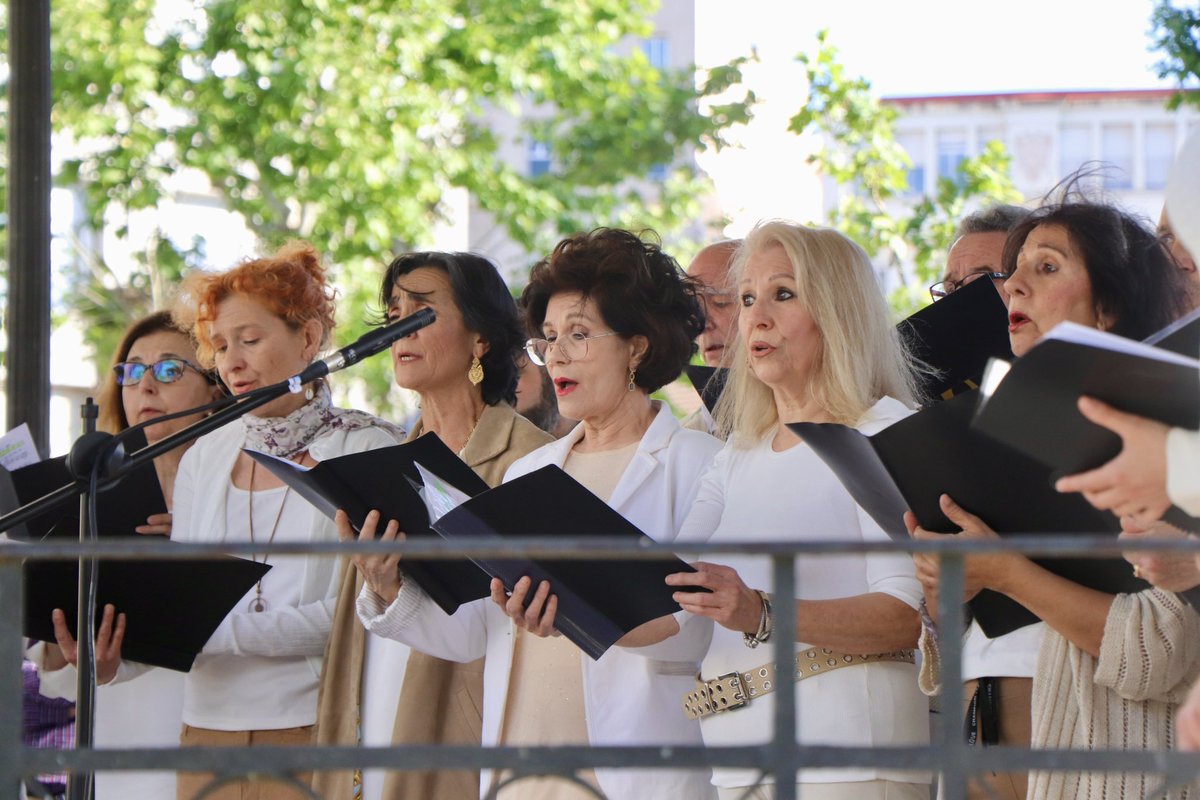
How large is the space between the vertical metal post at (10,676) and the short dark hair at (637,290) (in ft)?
6.27

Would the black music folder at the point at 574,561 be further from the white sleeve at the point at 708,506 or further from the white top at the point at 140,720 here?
the white top at the point at 140,720

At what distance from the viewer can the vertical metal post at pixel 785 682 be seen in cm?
156

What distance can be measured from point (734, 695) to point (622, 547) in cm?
132

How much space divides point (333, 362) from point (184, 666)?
109cm

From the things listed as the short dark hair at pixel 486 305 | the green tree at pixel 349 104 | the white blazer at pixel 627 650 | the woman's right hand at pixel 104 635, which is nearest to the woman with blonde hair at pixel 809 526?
the white blazer at pixel 627 650

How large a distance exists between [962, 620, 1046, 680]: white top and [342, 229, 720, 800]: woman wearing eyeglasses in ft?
1.91

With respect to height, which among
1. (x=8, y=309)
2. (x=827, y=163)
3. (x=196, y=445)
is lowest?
(x=196, y=445)

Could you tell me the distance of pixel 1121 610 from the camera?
2350 millimetres

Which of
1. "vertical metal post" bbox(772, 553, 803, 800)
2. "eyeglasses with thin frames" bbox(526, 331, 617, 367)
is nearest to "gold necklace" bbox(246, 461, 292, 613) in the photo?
"eyeglasses with thin frames" bbox(526, 331, 617, 367)

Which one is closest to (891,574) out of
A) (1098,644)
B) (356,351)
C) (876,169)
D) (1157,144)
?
(1098,644)

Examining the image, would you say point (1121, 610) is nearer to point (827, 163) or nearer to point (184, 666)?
point (184, 666)

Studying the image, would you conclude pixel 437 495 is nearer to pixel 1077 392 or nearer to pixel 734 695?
pixel 734 695

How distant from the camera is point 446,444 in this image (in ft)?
11.7

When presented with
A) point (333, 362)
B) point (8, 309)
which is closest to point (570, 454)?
point (333, 362)
